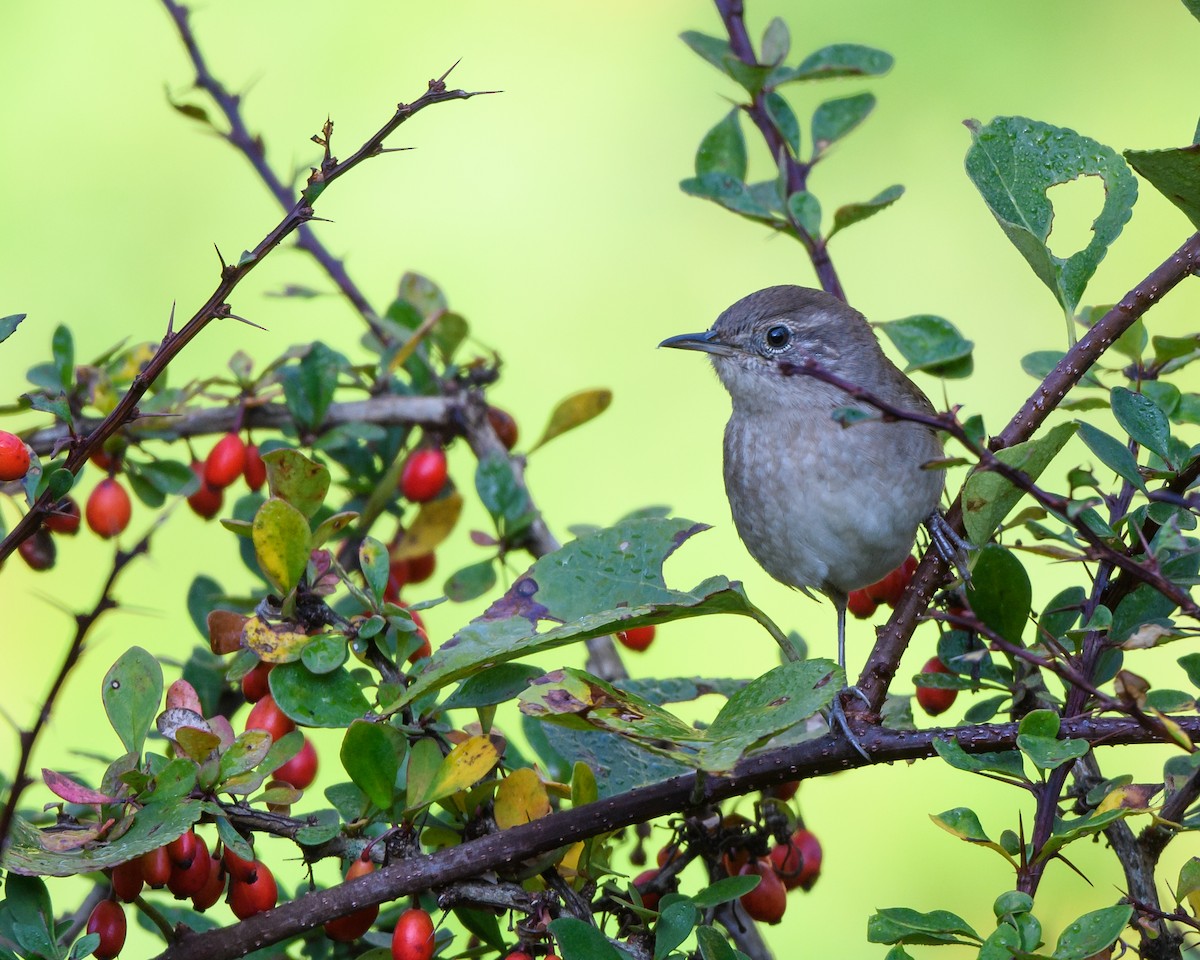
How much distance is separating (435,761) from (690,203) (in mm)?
7190

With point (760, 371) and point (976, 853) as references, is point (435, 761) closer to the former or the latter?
point (760, 371)

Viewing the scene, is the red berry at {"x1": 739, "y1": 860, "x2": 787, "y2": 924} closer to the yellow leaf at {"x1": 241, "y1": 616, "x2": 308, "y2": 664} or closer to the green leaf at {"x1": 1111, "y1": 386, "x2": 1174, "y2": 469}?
the yellow leaf at {"x1": 241, "y1": 616, "x2": 308, "y2": 664}

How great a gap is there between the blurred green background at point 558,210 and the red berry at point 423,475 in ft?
11.4

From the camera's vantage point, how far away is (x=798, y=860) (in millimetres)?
2688

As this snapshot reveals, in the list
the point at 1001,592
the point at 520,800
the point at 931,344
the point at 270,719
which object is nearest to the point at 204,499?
the point at 270,719

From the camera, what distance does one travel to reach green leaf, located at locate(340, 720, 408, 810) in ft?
7.00

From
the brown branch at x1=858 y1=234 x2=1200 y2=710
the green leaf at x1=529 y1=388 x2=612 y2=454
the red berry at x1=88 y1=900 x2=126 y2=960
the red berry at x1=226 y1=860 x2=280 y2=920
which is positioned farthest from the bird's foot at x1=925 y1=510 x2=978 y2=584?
the red berry at x1=88 y1=900 x2=126 y2=960

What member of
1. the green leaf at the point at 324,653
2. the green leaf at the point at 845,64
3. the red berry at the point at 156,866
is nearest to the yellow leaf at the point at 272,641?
the green leaf at the point at 324,653

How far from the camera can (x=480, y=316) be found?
8.29 meters

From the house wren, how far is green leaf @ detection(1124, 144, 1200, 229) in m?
1.17

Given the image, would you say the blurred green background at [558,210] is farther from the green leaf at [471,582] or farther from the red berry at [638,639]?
the green leaf at [471,582]

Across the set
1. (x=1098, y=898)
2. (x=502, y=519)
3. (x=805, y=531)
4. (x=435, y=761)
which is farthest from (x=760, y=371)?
(x=1098, y=898)

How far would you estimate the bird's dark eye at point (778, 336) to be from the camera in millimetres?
3930

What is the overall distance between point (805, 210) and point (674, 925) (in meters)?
1.53
